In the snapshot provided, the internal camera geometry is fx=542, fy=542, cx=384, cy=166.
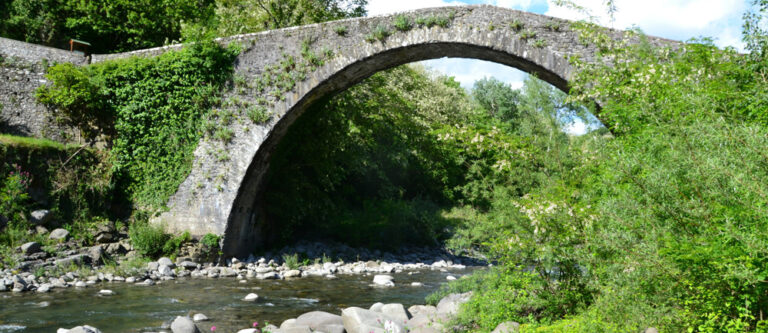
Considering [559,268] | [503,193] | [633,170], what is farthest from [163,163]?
[633,170]

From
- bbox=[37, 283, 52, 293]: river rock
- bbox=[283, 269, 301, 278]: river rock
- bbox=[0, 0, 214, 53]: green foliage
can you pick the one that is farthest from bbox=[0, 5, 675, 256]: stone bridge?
bbox=[0, 0, 214, 53]: green foliage

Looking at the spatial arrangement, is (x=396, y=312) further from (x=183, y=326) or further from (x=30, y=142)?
(x=30, y=142)

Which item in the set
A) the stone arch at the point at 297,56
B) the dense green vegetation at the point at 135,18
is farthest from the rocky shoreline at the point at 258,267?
the dense green vegetation at the point at 135,18

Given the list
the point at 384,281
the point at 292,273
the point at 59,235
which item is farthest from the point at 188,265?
the point at 384,281

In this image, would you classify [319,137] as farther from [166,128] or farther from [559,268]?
[559,268]

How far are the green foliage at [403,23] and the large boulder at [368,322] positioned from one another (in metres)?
5.86

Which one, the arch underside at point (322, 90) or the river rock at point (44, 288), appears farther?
the arch underside at point (322, 90)

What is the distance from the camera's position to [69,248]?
9781mm

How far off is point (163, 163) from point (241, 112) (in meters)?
2.00

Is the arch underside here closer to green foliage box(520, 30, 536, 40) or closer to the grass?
green foliage box(520, 30, 536, 40)

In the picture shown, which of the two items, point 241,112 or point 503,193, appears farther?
point 241,112

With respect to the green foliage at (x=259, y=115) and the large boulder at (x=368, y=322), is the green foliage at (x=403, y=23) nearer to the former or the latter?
the green foliage at (x=259, y=115)

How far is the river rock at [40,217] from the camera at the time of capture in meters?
9.90

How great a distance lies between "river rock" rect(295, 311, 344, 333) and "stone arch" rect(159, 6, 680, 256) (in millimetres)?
5610
